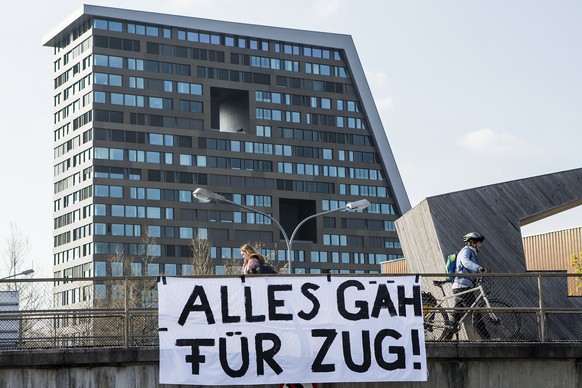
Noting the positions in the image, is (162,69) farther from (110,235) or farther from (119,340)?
(119,340)

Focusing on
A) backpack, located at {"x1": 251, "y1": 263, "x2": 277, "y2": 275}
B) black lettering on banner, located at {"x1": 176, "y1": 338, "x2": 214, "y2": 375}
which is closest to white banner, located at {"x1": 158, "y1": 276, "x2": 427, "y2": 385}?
black lettering on banner, located at {"x1": 176, "y1": 338, "x2": 214, "y2": 375}

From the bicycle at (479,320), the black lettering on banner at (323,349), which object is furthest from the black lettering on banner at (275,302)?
the bicycle at (479,320)

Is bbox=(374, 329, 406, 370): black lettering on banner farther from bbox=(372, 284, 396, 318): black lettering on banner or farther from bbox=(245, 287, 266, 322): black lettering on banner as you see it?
bbox=(245, 287, 266, 322): black lettering on banner

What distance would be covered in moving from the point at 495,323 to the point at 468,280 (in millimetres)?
809

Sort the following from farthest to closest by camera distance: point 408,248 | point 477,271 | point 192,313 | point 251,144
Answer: point 251,144
point 408,248
point 477,271
point 192,313

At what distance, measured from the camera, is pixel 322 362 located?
16500 mm

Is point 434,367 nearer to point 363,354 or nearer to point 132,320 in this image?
point 363,354

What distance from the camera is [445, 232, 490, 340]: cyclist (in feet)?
58.7

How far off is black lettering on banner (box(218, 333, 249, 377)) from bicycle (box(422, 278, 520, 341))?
2994 mm

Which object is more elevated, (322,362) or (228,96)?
(228,96)

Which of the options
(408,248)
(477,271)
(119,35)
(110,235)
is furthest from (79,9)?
(477,271)

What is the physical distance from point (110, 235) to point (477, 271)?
10000cm

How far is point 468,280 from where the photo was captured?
18375mm

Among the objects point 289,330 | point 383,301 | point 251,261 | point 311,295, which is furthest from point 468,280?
point 251,261
